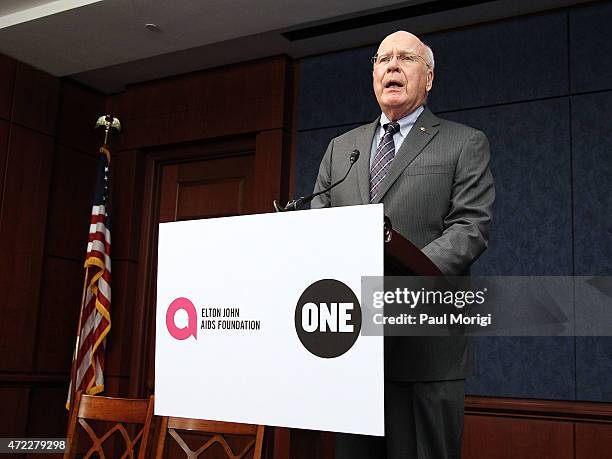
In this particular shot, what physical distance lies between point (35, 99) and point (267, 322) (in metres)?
3.94

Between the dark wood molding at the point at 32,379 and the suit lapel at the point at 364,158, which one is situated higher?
the suit lapel at the point at 364,158

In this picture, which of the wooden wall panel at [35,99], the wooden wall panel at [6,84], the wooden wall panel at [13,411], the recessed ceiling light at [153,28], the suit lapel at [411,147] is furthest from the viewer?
the wooden wall panel at [35,99]

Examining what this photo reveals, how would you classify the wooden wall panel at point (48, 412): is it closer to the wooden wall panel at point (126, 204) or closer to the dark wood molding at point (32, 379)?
the dark wood molding at point (32, 379)

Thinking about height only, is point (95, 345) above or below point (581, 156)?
below

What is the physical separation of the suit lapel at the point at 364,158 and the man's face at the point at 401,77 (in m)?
0.07

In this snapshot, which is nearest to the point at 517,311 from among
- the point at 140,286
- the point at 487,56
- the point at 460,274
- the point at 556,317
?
the point at 556,317

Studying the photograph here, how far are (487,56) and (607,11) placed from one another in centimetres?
66

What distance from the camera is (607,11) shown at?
12.2 ft

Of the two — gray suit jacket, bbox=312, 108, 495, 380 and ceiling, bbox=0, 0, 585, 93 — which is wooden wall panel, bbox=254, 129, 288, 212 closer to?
ceiling, bbox=0, 0, 585, 93

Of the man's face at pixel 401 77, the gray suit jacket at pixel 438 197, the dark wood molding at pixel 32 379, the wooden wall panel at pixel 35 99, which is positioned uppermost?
the wooden wall panel at pixel 35 99

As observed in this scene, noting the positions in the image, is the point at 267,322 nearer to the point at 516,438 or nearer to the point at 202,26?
the point at 516,438

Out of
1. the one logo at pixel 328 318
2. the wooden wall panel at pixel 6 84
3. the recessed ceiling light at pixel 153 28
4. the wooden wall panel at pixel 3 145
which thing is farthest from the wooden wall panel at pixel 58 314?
the one logo at pixel 328 318

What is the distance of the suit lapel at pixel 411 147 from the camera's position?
1639 millimetres

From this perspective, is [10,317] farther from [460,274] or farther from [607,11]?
[607,11]
